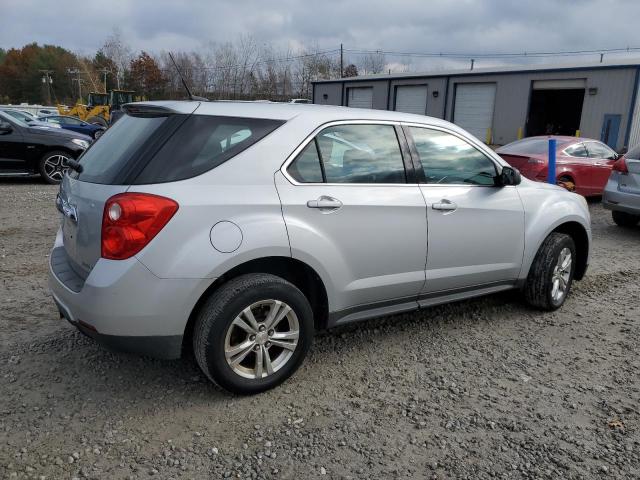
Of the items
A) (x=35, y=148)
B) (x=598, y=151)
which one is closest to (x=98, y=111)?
(x=35, y=148)

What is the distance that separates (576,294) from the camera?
5.35 meters

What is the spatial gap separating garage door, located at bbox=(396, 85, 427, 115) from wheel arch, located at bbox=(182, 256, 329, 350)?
29.6 metres

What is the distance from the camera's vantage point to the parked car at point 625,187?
8031mm

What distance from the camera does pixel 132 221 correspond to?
272 centimetres

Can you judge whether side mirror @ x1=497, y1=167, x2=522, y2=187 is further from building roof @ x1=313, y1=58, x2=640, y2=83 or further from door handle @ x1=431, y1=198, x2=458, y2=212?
building roof @ x1=313, y1=58, x2=640, y2=83

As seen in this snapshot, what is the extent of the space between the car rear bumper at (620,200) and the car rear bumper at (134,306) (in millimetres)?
7399

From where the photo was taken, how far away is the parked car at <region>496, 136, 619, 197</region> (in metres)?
9.91

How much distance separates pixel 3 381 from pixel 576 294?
4.96 meters

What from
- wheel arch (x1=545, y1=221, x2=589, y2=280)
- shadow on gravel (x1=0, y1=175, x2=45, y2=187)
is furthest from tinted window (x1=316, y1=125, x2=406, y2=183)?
shadow on gravel (x1=0, y1=175, x2=45, y2=187)

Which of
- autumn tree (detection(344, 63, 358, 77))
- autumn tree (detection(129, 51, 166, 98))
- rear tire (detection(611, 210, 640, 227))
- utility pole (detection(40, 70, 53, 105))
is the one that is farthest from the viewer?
utility pole (detection(40, 70, 53, 105))

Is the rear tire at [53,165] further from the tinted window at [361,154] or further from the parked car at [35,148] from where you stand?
the tinted window at [361,154]

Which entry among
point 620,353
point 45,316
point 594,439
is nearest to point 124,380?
point 45,316

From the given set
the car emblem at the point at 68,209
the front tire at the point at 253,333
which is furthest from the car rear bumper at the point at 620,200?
the car emblem at the point at 68,209

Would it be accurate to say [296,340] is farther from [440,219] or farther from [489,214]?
[489,214]
